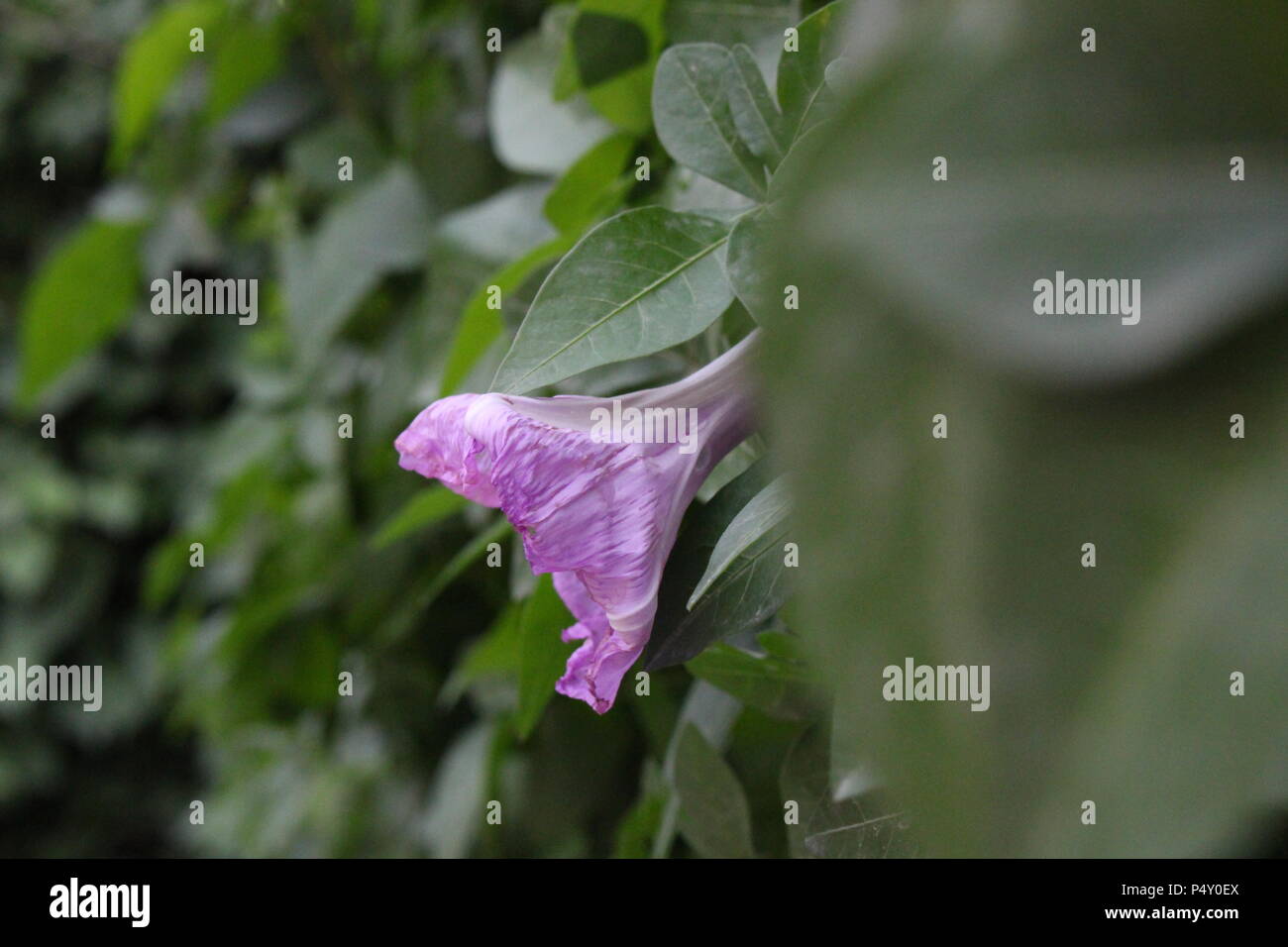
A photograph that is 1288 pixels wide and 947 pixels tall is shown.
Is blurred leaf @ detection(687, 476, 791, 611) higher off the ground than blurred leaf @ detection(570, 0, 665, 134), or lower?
lower

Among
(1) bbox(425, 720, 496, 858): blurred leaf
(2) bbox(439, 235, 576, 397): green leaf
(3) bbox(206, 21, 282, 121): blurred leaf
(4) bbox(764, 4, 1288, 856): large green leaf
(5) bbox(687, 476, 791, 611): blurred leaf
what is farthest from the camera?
(3) bbox(206, 21, 282, 121): blurred leaf

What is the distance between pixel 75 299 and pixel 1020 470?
2.61 feet

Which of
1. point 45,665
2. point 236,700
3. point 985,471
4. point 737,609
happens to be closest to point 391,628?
point 236,700

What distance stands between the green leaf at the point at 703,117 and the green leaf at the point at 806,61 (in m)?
0.01

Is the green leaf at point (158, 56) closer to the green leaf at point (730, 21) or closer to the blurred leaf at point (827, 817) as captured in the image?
the green leaf at point (730, 21)

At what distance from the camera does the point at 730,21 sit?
33cm

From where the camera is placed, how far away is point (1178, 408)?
9 centimetres

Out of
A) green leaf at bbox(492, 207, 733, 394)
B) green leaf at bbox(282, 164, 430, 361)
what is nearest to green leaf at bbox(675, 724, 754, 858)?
green leaf at bbox(492, 207, 733, 394)

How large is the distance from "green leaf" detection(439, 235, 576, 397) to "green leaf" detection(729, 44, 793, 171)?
0.08 m

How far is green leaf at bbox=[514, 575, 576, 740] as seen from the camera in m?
0.27

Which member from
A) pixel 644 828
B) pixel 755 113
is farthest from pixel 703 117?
pixel 644 828

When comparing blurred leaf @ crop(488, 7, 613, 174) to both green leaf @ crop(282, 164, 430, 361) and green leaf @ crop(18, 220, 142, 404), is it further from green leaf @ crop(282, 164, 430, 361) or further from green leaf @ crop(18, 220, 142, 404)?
green leaf @ crop(18, 220, 142, 404)

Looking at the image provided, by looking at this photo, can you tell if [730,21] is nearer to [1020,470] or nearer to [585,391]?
[585,391]
